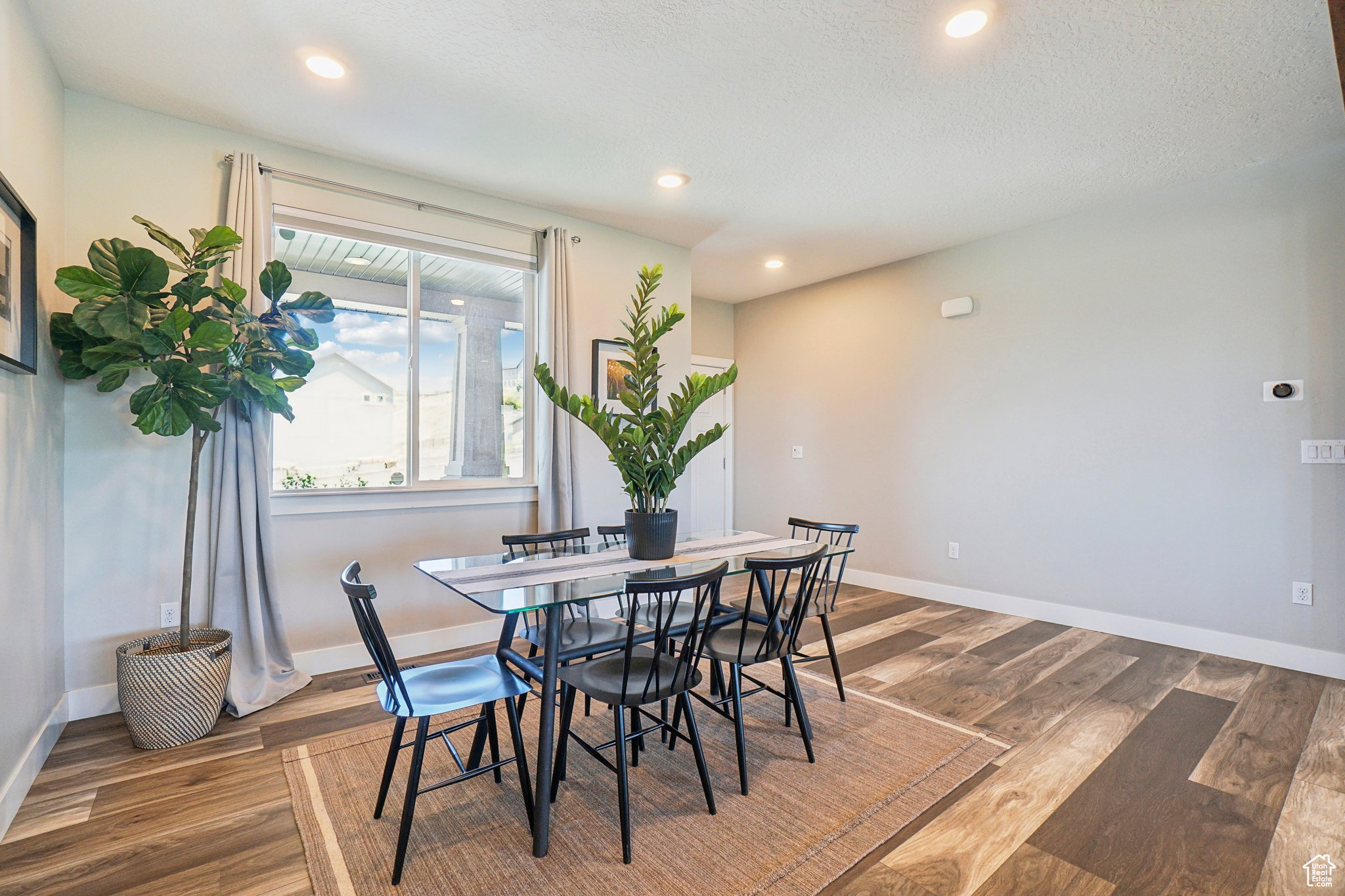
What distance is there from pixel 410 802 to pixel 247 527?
180 centimetres

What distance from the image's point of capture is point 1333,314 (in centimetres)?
328

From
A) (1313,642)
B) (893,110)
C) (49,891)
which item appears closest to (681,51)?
(893,110)

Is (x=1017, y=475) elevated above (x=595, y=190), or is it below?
below

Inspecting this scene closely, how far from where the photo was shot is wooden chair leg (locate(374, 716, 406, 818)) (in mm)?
1875

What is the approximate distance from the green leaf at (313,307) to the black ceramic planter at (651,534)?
5.51ft

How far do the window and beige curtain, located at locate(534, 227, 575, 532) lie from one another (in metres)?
0.12

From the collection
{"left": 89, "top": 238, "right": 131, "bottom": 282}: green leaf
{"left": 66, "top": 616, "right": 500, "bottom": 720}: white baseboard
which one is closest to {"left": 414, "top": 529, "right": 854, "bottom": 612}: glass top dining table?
{"left": 66, "top": 616, "right": 500, "bottom": 720}: white baseboard

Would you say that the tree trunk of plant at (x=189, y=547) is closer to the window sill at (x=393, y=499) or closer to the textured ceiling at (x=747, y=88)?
the window sill at (x=393, y=499)

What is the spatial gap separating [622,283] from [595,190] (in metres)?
0.76

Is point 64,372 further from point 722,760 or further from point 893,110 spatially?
point 893,110

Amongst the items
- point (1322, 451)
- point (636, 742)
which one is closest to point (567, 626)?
point (636, 742)

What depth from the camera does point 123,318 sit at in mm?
2369

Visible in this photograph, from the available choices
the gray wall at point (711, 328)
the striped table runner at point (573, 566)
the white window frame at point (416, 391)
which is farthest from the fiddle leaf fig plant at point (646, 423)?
the gray wall at point (711, 328)

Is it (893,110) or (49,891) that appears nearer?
(49,891)
